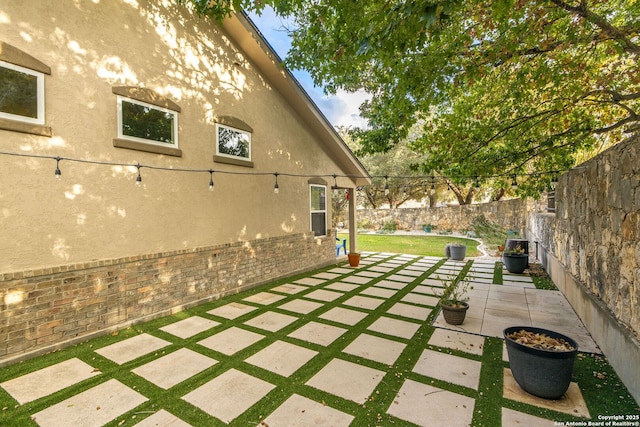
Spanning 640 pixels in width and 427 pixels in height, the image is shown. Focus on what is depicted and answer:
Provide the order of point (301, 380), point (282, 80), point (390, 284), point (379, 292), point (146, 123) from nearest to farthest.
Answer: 1. point (301, 380)
2. point (146, 123)
3. point (379, 292)
4. point (390, 284)
5. point (282, 80)

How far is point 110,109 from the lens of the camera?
475 cm

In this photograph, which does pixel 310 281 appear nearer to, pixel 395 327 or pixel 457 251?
pixel 395 327

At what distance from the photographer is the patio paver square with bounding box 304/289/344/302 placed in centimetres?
668

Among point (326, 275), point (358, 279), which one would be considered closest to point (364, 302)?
point (358, 279)

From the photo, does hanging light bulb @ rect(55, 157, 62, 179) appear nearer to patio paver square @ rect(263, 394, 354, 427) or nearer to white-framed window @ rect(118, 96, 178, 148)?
white-framed window @ rect(118, 96, 178, 148)

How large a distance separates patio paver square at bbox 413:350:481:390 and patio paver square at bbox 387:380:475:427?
0.29m

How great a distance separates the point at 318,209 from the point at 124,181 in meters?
6.33

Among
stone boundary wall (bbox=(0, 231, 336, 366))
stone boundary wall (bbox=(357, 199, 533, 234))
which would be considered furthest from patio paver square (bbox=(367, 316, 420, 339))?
stone boundary wall (bbox=(357, 199, 533, 234))

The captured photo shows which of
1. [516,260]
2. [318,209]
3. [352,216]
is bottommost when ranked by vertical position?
[516,260]

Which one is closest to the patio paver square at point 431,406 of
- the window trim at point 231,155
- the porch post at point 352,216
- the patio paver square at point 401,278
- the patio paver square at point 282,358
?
the patio paver square at point 282,358

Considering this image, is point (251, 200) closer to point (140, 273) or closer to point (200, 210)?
point (200, 210)

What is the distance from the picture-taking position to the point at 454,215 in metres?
24.0

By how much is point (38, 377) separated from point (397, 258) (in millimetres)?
10809

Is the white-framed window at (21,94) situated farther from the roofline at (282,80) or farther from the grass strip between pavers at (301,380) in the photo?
the roofline at (282,80)
